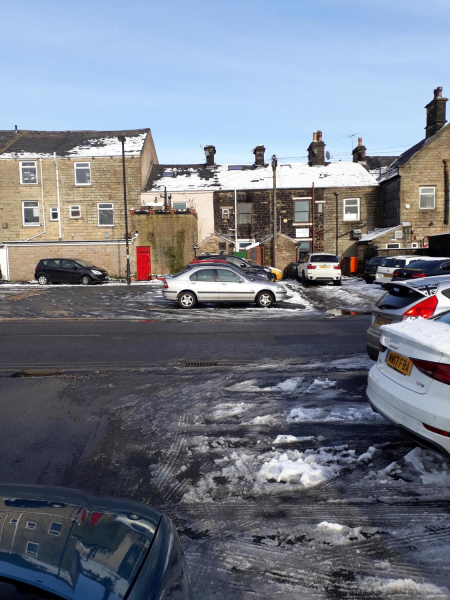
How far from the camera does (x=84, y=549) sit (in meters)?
2.07

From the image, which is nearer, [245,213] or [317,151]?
[245,213]

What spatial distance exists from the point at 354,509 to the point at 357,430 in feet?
5.41

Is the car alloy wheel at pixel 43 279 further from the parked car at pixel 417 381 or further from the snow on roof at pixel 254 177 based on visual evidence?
→ the parked car at pixel 417 381

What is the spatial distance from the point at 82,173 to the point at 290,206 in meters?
15.9

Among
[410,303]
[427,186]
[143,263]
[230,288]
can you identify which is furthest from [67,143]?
[410,303]

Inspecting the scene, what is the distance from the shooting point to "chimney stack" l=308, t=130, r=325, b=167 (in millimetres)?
42438

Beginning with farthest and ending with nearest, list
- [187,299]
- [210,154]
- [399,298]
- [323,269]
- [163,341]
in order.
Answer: [210,154] → [323,269] → [187,299] → [163,341] → [399,298]

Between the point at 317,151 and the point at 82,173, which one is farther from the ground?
the point at 317,151

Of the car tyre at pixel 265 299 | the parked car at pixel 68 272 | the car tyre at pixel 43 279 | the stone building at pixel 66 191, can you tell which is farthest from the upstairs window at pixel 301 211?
the car tyre at pixel 265 299

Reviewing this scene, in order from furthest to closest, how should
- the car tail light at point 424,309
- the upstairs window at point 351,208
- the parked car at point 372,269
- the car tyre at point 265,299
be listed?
the upstairs window at point 351,208
the parked car at point 372,269
the car tyre at point 265,299
the car tail light at point 424,309

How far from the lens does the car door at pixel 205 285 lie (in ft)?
57.0

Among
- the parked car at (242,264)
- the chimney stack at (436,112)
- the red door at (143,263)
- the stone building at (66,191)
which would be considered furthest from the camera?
the stone building at (66,191)

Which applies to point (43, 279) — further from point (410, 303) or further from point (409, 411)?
point (409, 411)

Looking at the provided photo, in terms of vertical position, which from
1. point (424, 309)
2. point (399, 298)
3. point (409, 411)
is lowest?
point (409, 411)
